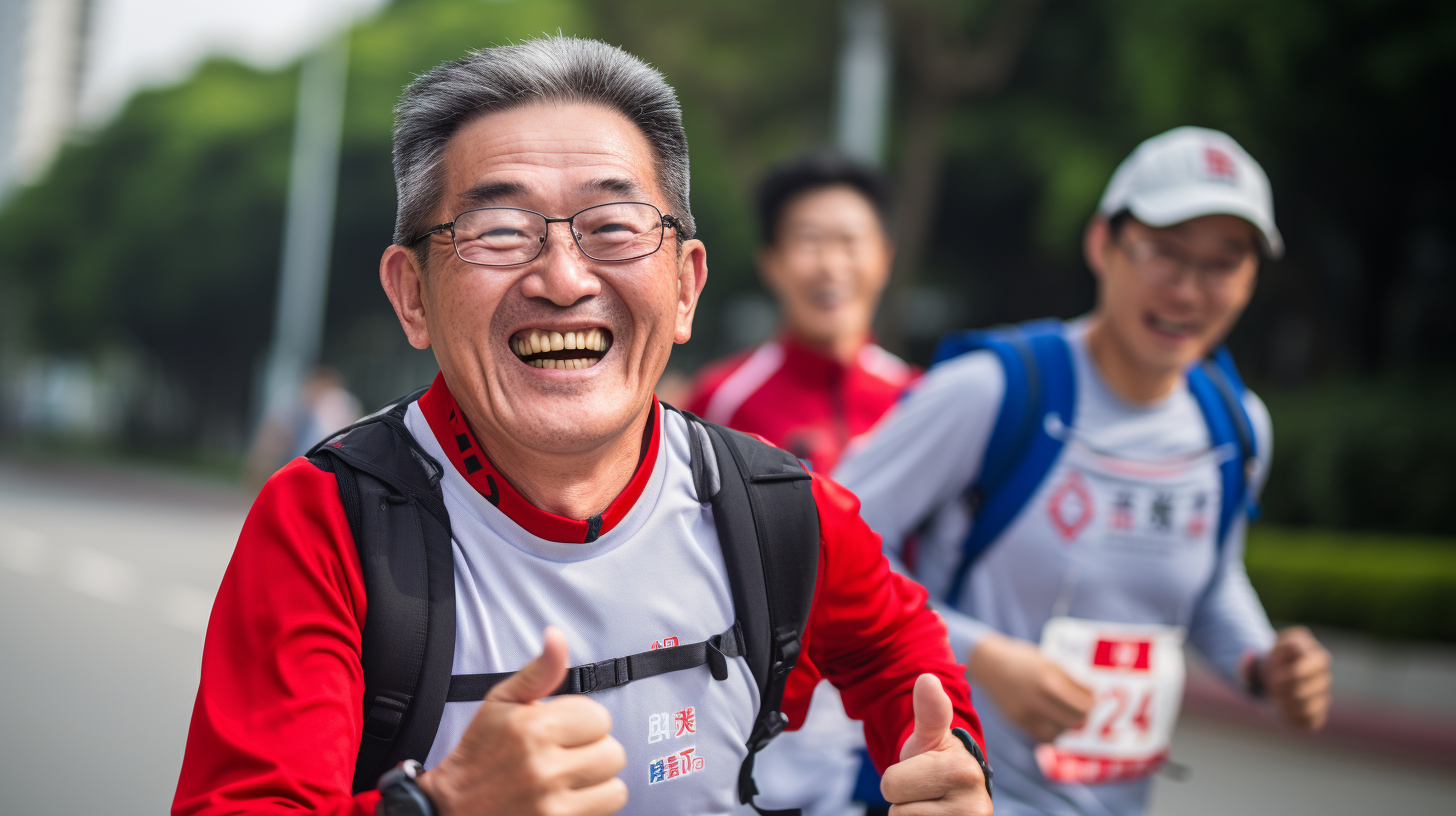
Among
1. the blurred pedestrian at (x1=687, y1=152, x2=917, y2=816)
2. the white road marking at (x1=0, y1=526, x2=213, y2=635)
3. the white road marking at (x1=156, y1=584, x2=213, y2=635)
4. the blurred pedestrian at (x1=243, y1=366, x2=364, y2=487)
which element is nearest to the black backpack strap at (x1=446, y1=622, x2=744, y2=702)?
the blurred pedestrian at (x1=687, y1=152, x2=917, y2=816)

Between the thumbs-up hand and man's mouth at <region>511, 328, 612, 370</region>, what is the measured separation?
0.56 metres

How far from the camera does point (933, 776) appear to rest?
1600 millimetres

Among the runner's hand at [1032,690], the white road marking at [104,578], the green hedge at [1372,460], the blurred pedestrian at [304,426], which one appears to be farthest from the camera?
the blurred pedestrian at [304,426]

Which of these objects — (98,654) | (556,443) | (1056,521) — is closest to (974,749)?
(556,443)

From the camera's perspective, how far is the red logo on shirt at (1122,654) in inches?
106

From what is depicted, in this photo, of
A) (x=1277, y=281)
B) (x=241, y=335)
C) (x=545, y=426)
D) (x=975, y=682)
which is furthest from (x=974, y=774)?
(x=241, y=335)

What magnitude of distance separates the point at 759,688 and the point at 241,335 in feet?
118

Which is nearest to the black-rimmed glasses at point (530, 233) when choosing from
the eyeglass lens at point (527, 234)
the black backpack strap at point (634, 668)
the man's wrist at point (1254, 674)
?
the eyeglass lens at point (527, 234)

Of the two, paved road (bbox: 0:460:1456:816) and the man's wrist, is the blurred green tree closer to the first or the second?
paved road (bbox: 0:460:1456:816)

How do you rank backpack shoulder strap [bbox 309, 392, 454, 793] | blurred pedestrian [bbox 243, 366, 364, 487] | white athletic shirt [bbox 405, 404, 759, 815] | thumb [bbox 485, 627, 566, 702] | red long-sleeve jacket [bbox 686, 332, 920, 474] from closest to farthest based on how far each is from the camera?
thumb [bbox 485, 627, 566, 702], backpack shoulder strap [bbox 309, 392, 454, 793], white athletic shirt [bbox 405, 404, 759, 815], red long-sleeve jacket [bbox 686, 332, 920, 474], blurred pedestrian [bbox 243, 366, 364, 487]

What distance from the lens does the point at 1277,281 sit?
1531 centimetres

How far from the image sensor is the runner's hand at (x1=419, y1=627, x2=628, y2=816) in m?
1.28

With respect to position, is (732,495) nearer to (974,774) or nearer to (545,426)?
(545,426)

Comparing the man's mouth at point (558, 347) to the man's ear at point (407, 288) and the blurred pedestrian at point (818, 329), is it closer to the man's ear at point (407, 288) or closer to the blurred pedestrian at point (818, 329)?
the man's ear at point (407, 288)
